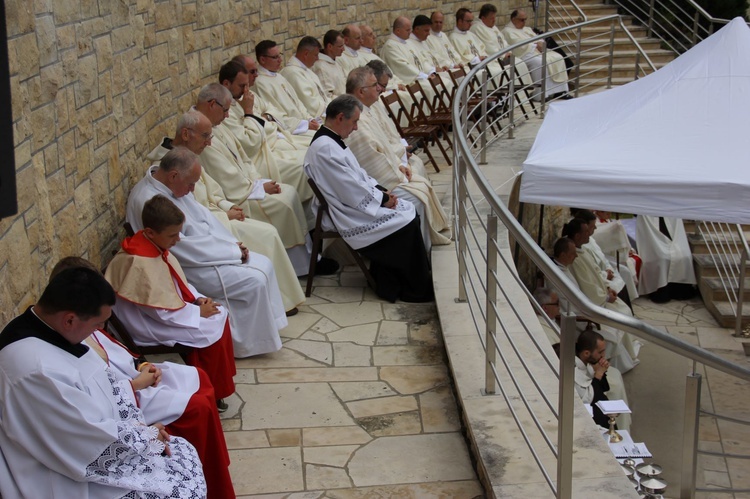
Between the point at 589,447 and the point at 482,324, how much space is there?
1.52 m

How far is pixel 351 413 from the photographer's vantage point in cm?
475

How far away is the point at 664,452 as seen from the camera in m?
7.18

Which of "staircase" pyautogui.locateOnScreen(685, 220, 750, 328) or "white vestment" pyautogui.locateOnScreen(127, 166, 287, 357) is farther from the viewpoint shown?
"staircase" pyautogui.locateOnScreen(685, 220, 750, 328)

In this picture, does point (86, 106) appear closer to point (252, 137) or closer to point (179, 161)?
point (179, 161)

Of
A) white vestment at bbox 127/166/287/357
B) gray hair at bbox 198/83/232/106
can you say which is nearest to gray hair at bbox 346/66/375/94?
gray hair at bbox 198/83/232/106

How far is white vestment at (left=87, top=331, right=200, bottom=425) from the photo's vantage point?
12.1 feet

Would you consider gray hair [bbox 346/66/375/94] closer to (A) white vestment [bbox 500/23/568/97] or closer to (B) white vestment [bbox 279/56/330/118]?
(B) white vestment [bbox 279/56/330/118]

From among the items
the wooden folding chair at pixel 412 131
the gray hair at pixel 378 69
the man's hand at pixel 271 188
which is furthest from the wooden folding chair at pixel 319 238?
the wooden folding chair at pixel 412 131

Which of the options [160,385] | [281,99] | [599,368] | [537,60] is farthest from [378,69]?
[537,60]

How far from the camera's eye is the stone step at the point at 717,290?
9.90 m

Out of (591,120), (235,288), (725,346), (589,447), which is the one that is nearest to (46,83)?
(235,288)

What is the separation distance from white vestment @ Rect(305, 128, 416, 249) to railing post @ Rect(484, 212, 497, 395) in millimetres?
2068

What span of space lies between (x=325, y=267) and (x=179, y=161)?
1948mm

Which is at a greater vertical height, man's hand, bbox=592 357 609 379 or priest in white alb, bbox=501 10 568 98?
priest in white alb, bbox=501 10 568 98
